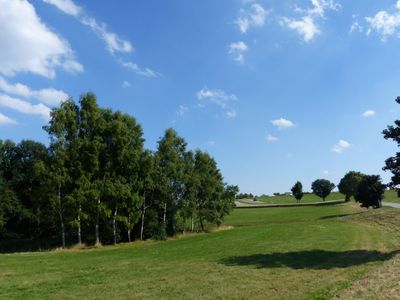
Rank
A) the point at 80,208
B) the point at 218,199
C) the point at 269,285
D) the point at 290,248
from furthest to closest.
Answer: the point at 218,199, the point at 80,208, the point at 290,248, the point at 269,285

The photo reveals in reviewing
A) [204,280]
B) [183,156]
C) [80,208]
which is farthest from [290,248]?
[183,156]

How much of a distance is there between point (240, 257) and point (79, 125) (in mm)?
24859

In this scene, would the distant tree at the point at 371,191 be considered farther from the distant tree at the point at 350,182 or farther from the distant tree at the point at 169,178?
the distant tree at the point at 169,178

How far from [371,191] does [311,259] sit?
2374 inches

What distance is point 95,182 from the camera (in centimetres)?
4081

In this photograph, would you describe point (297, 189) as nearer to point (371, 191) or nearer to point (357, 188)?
point (357, 188)

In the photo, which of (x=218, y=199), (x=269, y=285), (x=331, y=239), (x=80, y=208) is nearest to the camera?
(x=269, y=285)

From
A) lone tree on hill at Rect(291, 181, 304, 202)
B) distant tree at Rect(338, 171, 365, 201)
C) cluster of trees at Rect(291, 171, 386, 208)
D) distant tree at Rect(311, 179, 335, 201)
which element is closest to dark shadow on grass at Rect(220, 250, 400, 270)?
cluster of trees at Rect(291, 171, 386, 208)

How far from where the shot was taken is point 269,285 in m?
15.0

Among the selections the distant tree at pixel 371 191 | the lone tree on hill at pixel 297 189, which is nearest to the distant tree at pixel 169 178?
the distant tree at pixel 371 191

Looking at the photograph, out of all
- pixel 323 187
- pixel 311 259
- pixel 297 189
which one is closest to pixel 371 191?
pixel 311 259

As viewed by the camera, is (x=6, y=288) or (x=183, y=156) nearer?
(x=6, y=288)

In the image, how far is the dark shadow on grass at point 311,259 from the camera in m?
20.2

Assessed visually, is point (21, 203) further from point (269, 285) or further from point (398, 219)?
point (398, 219)
